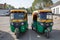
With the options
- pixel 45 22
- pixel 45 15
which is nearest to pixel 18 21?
pixel 45 22

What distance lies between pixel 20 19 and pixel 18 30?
126cm

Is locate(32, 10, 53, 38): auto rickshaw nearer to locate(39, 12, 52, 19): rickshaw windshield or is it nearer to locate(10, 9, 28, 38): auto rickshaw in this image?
locate(39, 12, 52, 19): rickshaw windshield

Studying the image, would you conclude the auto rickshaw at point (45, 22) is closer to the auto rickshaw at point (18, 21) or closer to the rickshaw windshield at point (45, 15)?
the rickshaw windshield at point (45, 15)

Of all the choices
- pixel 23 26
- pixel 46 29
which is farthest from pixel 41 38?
pixel 23 26

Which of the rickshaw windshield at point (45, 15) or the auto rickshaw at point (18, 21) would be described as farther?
the rickshaw windshield at point (45, 15)

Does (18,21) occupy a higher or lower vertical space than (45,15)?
lower

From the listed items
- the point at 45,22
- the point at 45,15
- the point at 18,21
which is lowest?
the point at 45,22

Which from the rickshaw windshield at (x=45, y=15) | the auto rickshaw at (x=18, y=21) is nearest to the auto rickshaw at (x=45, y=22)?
the rickshaw windshield at (x=45, y=15)

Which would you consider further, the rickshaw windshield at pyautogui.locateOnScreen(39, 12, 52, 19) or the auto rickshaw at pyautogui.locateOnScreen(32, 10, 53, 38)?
the rickshaw windshield at pyautogui.locateOnScreen(39, 12, 52, 19)

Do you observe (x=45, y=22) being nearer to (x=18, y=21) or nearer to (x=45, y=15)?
(x=45, y=15)

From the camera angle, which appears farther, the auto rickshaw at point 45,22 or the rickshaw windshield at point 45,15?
the rickshaw windshield at point 45,15

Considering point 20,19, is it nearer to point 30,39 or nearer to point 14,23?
point 14,23

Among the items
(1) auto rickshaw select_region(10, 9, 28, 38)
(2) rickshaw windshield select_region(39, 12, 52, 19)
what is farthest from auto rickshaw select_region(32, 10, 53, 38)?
(1) auto rickshaw select_region(10, 9, 28, 38)

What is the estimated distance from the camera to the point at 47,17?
16078 millimetres
